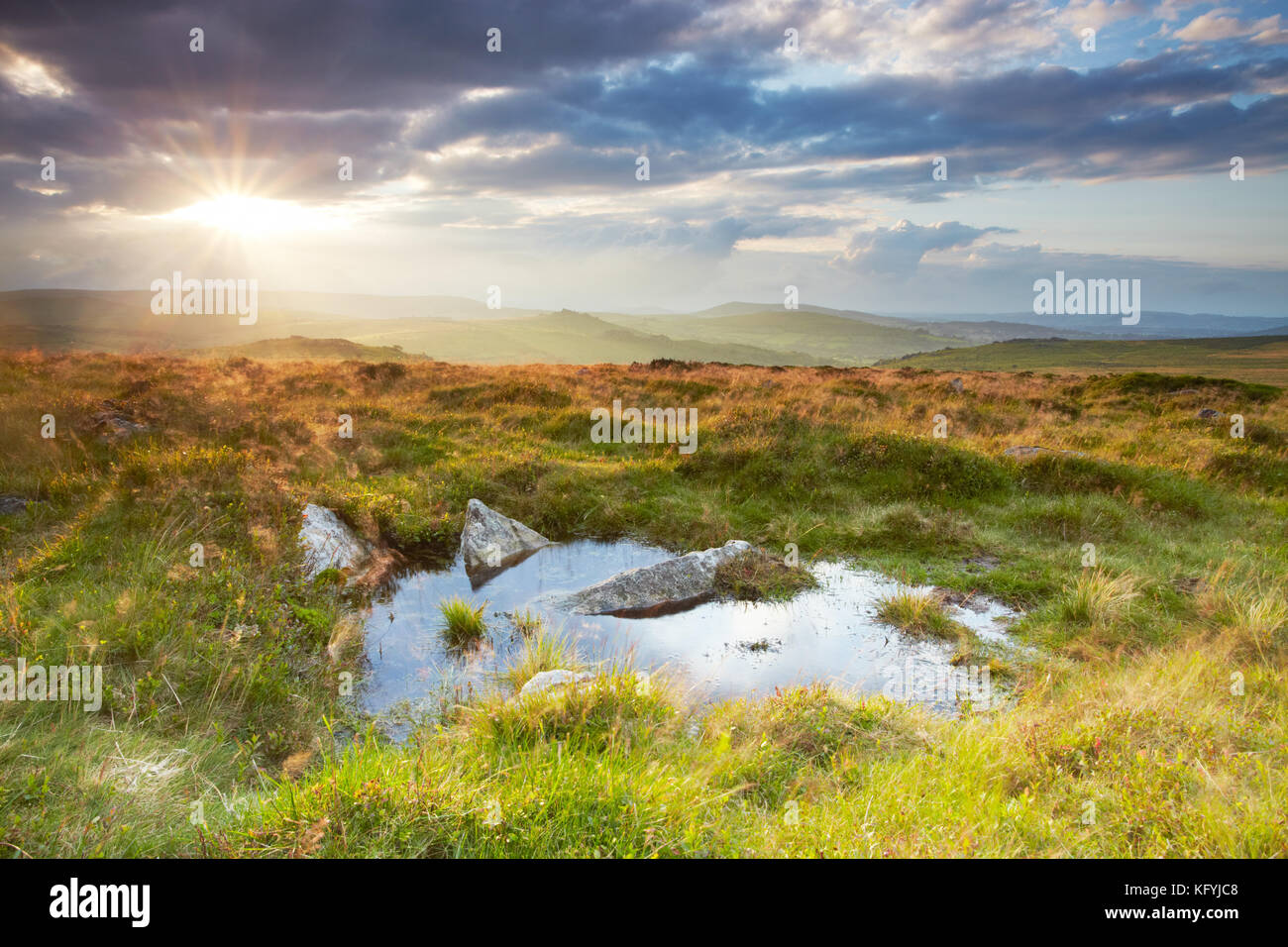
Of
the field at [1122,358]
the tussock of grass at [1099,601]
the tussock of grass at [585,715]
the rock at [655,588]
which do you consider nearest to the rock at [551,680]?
the tussock of grass at [585,715]

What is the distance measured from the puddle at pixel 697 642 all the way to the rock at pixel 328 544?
2.55 ft

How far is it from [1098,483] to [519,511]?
442 inches

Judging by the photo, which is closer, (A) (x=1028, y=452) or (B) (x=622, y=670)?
(B) (x=622, y=670)

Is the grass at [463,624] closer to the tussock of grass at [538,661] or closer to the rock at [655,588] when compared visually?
the tussock of grass at [538,661]

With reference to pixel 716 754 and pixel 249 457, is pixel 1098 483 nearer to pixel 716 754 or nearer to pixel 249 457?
pixel 716 754

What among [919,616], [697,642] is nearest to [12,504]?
[697,642]

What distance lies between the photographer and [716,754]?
4.70 meters

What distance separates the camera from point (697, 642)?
770cm

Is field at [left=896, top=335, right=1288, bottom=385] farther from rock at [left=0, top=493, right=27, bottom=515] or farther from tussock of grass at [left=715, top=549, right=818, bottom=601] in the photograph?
rock at [left=0, top=493, right=27, bottom=515]

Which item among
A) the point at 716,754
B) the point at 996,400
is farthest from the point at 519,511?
the point at 996,400

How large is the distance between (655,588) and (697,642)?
129 centimetres

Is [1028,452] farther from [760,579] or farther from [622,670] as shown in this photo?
[622,670]

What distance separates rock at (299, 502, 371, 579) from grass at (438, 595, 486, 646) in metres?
1.98

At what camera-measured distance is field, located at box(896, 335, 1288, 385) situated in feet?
337
